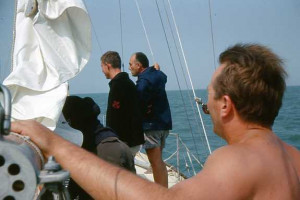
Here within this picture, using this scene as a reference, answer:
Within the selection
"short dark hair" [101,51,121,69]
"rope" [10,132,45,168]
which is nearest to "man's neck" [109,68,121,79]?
"short dark hair" [101,51,121,69]

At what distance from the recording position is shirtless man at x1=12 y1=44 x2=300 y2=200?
3.71 feet

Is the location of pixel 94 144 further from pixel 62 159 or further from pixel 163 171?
pixel 163 171

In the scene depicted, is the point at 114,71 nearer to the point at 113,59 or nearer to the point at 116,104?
the point at 113,59

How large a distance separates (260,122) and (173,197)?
47cm

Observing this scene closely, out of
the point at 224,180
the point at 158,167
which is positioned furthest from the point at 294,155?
the point at 158,167

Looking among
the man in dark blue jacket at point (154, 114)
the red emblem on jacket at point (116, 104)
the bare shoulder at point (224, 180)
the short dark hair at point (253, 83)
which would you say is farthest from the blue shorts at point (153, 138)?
the bare shoulder at point (224, 180)

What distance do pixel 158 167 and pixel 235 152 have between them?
8.54ft

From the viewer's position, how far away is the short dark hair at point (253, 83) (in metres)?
1.35

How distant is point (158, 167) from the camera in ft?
12.4

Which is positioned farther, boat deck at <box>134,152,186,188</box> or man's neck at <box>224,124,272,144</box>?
boat deck at <box>134,152,186,188</box>

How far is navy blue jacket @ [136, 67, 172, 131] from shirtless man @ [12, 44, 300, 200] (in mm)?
2300

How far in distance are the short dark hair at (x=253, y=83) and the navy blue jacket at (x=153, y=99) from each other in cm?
235

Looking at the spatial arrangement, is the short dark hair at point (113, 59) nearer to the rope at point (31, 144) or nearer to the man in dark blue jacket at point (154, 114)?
the man in dark blue jacket at point (154, 114)

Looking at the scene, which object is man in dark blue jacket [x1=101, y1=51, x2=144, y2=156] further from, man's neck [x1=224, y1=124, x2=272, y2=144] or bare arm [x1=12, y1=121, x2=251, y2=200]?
bare arm [x1=12, y1=121, x2=251, y2=200]
